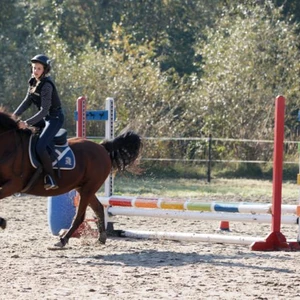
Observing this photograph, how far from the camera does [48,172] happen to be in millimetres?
9523

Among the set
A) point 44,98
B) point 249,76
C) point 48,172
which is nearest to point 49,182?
point 48,172

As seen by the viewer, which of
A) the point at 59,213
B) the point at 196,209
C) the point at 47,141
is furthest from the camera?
the point at 59,213

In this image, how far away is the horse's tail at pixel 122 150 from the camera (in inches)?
415

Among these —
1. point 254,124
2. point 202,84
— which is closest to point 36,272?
point 254,124

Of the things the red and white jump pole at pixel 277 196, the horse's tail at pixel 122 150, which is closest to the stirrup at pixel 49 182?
the horse's tail at pixel 122 150

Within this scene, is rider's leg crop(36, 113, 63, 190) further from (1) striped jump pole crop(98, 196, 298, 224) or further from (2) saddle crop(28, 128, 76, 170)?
(1) striped jump pole crop(98, 196, 298, 224)

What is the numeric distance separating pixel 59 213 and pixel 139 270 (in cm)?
308

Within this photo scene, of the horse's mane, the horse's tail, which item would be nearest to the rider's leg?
the horse's mane

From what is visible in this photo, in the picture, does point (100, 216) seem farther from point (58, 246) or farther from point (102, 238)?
point (58, 246)

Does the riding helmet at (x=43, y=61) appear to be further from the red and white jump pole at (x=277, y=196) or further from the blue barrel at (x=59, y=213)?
the red and white jump pole at (x=277, y=196)

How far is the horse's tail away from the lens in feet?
34.6

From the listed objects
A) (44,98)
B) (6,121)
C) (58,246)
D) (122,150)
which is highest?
(44,98)

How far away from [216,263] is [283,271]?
803 mm

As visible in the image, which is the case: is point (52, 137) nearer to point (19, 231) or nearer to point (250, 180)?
point (19, 231)
